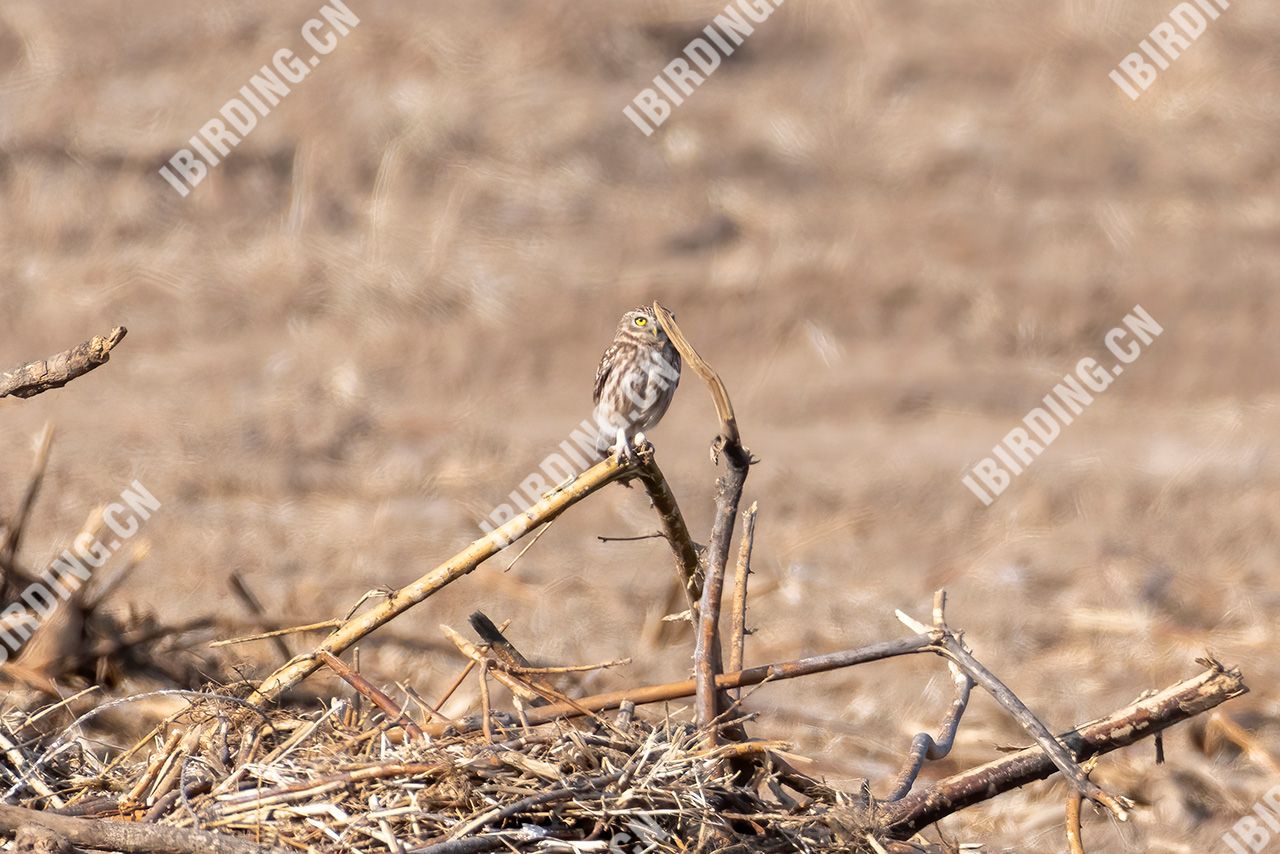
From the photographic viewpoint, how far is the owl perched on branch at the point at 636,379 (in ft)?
19.2

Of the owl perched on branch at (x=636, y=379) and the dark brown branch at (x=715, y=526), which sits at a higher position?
the owl perched on branch at (x=636, y=379)

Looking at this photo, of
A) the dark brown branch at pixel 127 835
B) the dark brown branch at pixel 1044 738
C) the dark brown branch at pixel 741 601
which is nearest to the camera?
the dark brown branch at pixel 127 835

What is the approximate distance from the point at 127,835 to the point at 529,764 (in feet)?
2.73

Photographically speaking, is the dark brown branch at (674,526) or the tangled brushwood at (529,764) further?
the dark brown branch at (674,526)

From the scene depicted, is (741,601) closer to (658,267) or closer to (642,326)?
Answer: (642,326)

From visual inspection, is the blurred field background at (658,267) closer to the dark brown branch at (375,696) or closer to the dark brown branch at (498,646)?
the dark brown branch at (498,646)

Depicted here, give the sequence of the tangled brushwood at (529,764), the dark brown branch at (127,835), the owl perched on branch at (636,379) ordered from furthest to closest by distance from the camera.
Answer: the owl perched on branch at (636,379), the tangled brushwood at (529,764), the dark brown branch at (127,835)

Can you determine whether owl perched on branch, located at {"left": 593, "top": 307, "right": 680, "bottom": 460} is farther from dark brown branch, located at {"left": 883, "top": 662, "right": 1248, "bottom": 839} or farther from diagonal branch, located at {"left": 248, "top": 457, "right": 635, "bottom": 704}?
dark brown branch, located at {"left": 883, "top": 662, "right": 1248, "bottom": 839}

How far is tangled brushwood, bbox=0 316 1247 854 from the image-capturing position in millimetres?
3488

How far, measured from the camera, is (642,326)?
6023mm

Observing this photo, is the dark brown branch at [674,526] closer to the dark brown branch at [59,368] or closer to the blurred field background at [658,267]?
the dark brown branch at [59,368]

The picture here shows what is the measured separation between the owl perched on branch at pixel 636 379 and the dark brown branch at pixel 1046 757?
2065 mm

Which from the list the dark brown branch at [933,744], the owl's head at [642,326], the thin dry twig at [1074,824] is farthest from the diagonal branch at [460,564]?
the owl's head at [642,326]

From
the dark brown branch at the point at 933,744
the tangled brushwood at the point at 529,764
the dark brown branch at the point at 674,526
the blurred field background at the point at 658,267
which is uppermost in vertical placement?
the blurred field background at the point at 658,267
